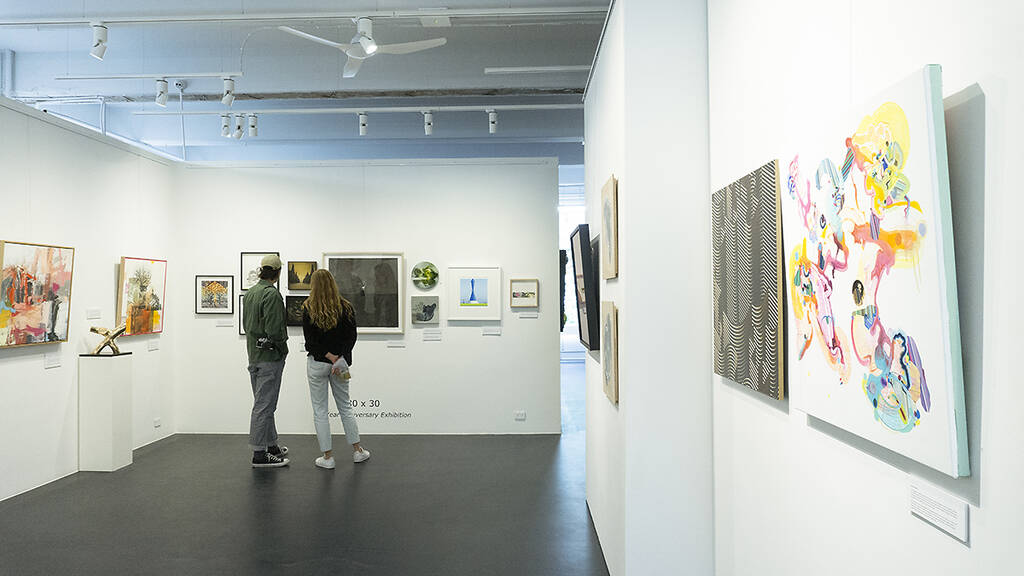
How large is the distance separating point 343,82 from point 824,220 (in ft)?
25.9

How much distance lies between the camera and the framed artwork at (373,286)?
889 cm

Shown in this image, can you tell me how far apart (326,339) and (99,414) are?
2.34 meters

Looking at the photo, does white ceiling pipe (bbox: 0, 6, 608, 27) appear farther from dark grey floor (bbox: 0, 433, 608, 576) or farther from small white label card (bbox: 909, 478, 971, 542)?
small white label card (bbox: 909, 478, 971, 542)

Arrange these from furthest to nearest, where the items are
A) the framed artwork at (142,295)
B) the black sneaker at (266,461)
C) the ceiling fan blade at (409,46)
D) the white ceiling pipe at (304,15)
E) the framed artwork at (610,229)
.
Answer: the framed artwork at (142,295), the black sneaker at (266,461), the white ceiling pipe at (304,15), the ceiling fan blade at (409,46), the framed artwork at (610,229)

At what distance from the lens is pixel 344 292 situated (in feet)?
29.2

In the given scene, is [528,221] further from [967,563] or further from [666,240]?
[967,563]

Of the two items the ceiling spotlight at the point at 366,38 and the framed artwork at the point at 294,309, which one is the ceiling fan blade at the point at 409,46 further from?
the framed artwork at the point at 294,309

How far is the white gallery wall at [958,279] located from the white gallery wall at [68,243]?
6.14 meters

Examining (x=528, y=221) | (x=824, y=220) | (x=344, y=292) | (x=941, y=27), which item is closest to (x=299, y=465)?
(x=344, y=292)

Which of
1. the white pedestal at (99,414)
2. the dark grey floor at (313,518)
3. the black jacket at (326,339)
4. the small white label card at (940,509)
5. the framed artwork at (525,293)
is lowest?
the dark grey floor at (313,518)

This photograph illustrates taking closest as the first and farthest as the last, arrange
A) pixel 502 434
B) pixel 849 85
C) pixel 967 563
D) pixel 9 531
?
1. pixel 967 563
2. pixel 849 85
3. pixel 9 531
4. pixel 502 434

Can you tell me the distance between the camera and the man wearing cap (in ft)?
23.2

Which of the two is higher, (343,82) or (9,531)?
(343,82)

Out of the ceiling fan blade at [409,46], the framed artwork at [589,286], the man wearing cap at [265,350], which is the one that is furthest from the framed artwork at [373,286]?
the framed artwork at [589,286]
